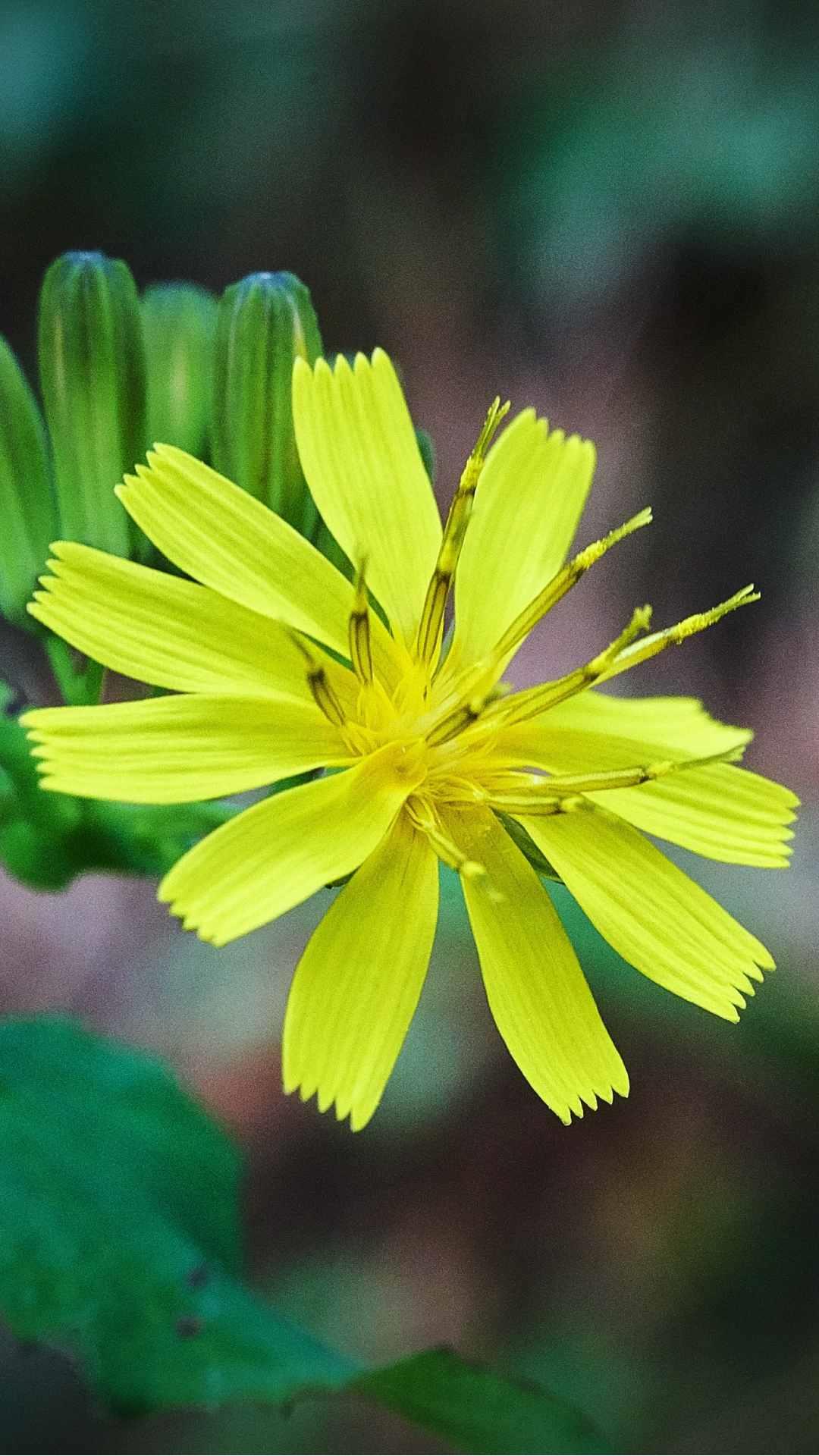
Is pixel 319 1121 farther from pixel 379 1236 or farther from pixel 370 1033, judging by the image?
pixel 370 1033

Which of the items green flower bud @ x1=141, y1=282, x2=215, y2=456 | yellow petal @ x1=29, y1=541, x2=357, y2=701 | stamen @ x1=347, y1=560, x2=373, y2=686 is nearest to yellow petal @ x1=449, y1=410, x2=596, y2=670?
stamen @ x1=347, y1=560, x2=373, y2=686

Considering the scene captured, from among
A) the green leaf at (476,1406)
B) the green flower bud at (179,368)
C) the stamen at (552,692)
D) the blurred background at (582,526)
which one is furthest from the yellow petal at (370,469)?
the blurred background at (582,526)

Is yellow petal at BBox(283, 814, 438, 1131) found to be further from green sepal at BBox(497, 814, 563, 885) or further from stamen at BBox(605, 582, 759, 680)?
stamen at BBox(605, 582, 759, 680)

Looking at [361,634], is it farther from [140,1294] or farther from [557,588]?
[140,1294]

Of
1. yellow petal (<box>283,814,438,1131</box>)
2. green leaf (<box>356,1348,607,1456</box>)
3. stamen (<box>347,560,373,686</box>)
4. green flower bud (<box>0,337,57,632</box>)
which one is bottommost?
green leaf (<box>356,1348,607,1456</box>)

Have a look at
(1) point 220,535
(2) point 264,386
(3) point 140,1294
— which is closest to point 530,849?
(1) point 220,535

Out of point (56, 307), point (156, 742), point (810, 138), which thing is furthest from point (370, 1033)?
point (810, 138)
